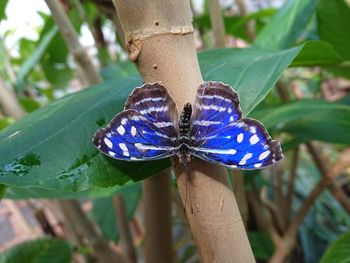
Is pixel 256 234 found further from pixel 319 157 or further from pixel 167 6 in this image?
pixel 167 6

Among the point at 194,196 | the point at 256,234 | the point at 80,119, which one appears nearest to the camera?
the point at 194,196

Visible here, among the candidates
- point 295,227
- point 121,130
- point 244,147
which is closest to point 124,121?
point 121,130

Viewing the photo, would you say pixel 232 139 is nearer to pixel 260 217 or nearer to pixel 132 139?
pixel 132 139

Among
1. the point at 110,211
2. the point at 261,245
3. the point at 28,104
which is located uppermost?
the point at 28,104

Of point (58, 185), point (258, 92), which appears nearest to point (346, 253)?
point (258, 92)

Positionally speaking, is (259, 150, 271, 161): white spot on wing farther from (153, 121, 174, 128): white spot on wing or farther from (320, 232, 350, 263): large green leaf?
(320, 232, 350, 263): large green leaf

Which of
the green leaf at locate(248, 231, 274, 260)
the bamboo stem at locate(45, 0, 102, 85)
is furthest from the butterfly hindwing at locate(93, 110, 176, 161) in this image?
the green leaf at locate(248, 231, 274, 260)
